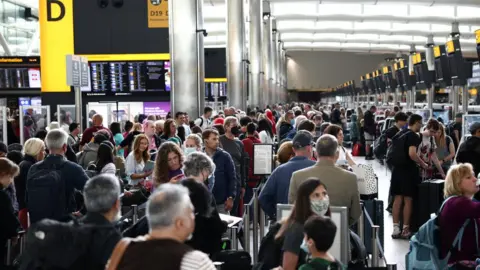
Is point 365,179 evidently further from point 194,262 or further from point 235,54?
point 235,54

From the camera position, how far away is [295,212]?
16.7ft

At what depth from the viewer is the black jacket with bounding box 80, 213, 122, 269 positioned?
407 cm

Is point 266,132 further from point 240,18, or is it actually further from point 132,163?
point 240,18

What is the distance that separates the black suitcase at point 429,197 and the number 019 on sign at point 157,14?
43.4 feet

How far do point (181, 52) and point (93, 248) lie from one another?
1406 cm

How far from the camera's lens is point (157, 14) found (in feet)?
73.2

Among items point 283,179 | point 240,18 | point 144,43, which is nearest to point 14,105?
point 144,43

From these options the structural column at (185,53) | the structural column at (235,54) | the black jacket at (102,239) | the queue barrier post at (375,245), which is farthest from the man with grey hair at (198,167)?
the structural column at (235,54)

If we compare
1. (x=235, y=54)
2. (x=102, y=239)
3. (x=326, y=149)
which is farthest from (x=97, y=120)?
(x=235, y=54)

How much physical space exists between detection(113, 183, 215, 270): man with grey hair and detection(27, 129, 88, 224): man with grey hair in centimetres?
339

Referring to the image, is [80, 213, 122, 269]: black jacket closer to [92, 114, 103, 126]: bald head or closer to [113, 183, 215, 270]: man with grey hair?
[113, 183, 215, 270]: man with grey hair

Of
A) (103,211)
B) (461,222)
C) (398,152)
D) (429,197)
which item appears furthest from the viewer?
(398,152)

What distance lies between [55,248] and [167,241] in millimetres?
719

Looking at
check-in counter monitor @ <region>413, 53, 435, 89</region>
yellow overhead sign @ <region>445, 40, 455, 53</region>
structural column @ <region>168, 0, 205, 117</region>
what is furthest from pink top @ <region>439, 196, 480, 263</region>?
check-in counter monitor @ <region>413, 53, 435, 89</region>
